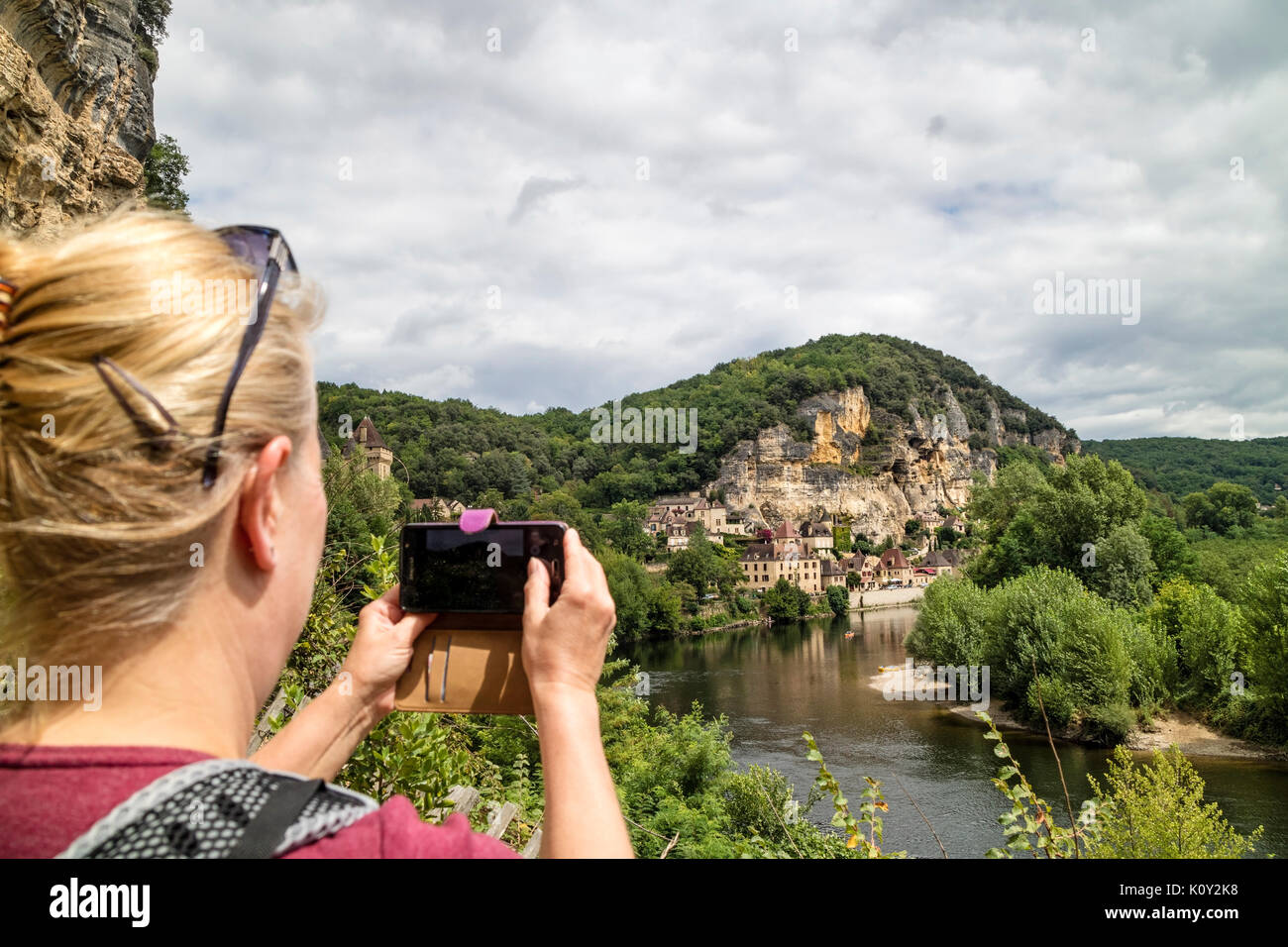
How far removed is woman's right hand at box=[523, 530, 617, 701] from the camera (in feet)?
3.10

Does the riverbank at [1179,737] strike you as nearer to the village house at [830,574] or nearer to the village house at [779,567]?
the village house at [779,567]

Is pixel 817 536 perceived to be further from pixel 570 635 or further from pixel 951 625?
pixel 570 635

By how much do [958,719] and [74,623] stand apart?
25.0 meters

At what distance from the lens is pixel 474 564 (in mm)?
1178

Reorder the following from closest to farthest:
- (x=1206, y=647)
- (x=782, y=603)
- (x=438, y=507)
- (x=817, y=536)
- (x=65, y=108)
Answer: (x=65, y=108) → (x=438, y=507) → (x=1206, y=647) → (x=782, y=603) → (x=817, y=536)

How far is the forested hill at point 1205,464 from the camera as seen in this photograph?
72688mm

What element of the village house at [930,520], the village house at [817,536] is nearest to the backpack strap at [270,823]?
the village house at [817,536]

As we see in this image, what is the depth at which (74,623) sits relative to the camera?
70 centimetres

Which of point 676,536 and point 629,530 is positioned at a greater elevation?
point 629,530

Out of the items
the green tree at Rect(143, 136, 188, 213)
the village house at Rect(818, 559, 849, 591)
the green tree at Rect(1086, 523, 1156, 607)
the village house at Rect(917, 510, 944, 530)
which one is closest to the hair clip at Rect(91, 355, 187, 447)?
the green tree at Rect(143, 136, 188, 213)

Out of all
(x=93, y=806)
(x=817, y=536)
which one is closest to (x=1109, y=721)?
(x=93, y=806)

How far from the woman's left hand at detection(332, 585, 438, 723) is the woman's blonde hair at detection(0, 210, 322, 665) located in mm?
486

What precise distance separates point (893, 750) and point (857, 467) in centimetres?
8065

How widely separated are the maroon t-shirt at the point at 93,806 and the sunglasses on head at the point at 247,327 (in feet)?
0.79
